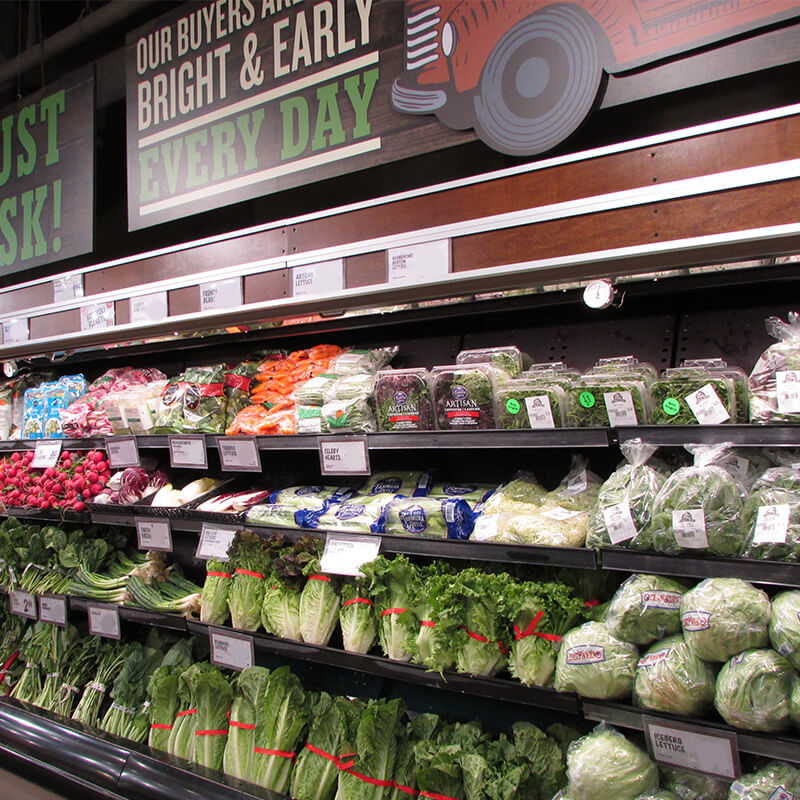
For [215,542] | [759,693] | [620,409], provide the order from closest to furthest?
[759,693], [620,409], [215,542]

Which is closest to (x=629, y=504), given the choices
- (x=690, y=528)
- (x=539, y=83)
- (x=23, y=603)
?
(x=690, y=528)

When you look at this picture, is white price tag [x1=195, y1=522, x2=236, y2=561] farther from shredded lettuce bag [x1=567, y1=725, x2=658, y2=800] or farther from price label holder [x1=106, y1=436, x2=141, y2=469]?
shredded lettuce bag [x1=567, y1=725, x2=658, y2=800]

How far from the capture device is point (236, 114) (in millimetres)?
2482

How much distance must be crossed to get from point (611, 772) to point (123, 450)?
2.25 metres

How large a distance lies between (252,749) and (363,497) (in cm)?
93

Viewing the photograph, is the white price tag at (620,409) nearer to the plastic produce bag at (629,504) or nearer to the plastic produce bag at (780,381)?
the plastic produce bag at (629,504)

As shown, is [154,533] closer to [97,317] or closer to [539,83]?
[97,317]

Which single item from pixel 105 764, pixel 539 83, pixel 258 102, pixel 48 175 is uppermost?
pixel 48 175

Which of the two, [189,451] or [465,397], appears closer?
[465,397]

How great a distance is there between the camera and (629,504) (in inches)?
66.4

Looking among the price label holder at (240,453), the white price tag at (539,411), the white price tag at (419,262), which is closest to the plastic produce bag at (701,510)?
the white price tag at (539,411)

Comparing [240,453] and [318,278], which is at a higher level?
[318,278]

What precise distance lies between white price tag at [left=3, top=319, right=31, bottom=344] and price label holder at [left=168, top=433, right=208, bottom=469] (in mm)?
1070

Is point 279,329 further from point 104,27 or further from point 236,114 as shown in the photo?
point 104,27
